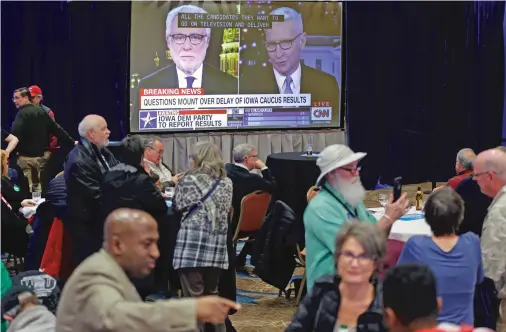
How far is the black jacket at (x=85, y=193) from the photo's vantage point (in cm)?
553

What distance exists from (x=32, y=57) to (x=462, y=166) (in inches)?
202

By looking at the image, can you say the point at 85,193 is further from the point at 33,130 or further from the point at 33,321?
the point at 33,130

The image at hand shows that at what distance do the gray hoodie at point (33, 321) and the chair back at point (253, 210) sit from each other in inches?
137

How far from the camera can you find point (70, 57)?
9.72 meters

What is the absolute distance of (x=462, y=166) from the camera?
21.1ft

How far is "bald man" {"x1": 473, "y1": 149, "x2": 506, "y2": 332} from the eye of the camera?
166 inches

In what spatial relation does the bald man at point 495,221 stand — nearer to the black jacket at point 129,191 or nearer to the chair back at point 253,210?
the black jacket at point 129,191

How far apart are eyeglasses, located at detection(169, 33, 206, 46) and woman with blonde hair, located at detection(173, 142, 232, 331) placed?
17.1 ft

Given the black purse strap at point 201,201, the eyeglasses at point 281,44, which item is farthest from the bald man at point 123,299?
the eyeglasses at point 281,44

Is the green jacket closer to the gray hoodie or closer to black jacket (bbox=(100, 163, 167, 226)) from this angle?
the gray hoodie

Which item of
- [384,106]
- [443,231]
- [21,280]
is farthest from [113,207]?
[384,106]

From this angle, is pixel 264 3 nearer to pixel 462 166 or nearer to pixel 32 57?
pixel 32 57

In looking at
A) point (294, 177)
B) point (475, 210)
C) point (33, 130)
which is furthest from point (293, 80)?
point (475, 210)

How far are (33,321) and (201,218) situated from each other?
1.71 metres
